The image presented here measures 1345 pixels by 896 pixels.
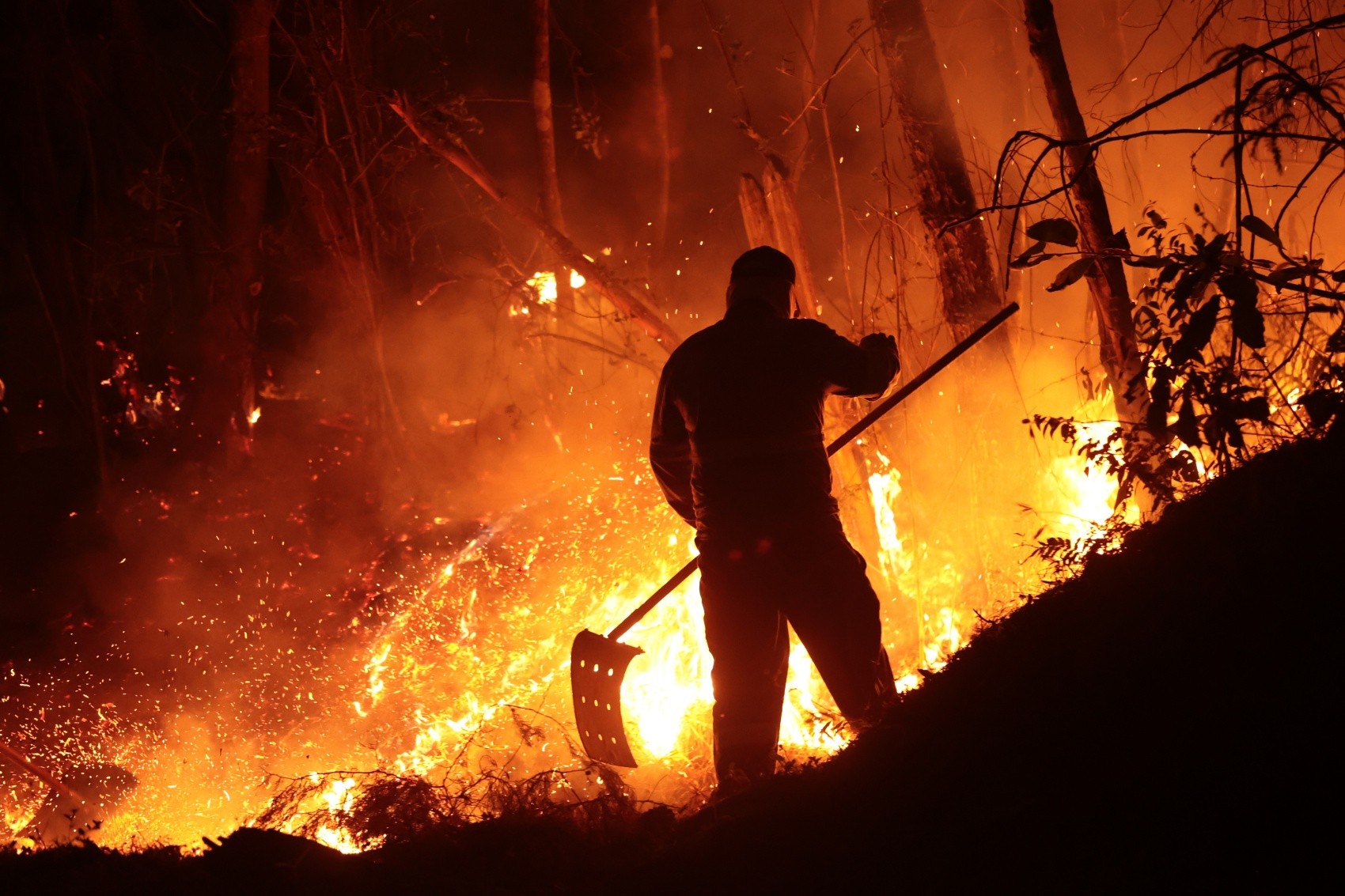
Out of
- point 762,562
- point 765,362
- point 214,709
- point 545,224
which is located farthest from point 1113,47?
point 214,709

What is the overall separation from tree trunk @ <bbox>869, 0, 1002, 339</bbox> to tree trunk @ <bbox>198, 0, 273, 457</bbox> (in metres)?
4.41

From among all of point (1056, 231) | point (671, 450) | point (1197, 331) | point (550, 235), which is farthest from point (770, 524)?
point (550, 235)

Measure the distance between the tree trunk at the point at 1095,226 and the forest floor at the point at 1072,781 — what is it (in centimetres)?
157

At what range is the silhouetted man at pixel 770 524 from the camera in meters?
3.59

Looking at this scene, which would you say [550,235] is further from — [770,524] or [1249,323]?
[1249,323]

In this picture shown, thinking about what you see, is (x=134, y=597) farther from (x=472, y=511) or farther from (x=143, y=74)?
(x=143, y=74)

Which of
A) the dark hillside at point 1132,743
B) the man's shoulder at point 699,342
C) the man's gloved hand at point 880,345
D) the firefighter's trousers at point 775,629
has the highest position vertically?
the man's shoulder at point 699,342

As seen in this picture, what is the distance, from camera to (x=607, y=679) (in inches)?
→ 165

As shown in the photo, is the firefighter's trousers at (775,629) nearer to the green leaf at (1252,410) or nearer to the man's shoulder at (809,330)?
the man's shoulder at (809,330)

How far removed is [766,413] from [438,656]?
148 inches

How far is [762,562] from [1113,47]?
6.07 meters

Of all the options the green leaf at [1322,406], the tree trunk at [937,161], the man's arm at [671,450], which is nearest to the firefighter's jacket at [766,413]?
the man's arm at [671,450]

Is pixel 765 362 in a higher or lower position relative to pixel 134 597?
lower

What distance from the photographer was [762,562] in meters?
3.67
